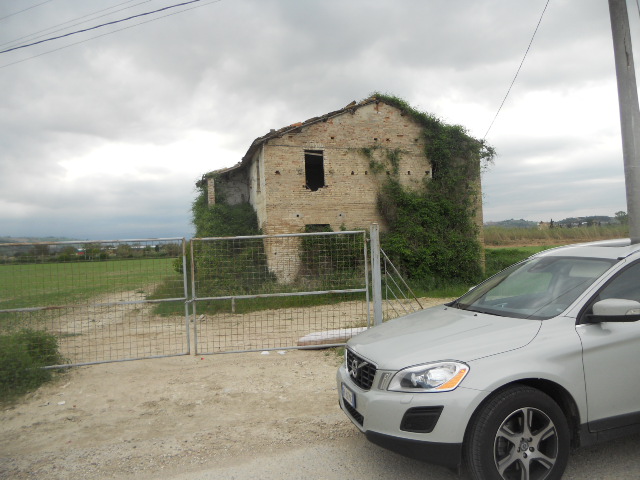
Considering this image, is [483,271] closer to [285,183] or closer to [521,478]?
[285,183]

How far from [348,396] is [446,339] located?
2.98ft

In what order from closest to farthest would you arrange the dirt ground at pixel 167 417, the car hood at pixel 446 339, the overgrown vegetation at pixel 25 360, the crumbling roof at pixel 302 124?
the car hood at pixel 446 339
the dirt ground at pixel 167 417
the overgrown vegetation at pixel 25 360
the crumbling roof at pixel 302 124

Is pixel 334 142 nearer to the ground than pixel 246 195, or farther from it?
farther from it

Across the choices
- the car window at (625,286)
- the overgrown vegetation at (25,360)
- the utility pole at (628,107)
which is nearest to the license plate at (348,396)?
the car window at (625,286)

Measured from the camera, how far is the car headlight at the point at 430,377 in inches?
116

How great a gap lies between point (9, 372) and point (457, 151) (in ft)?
53.7

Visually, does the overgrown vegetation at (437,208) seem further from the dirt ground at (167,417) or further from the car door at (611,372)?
the car door at (611,372)

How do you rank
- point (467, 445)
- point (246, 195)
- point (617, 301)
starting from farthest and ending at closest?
point (246, 195) < point (617, 301) < point (467, 445)

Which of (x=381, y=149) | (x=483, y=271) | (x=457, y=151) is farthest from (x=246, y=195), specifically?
(x=483, y=271)

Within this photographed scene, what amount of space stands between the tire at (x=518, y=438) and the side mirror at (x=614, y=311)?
69cm

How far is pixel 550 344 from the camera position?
10.1ft

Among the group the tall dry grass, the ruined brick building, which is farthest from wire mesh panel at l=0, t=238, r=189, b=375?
the tall dry grass

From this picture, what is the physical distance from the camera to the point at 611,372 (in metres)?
3.18

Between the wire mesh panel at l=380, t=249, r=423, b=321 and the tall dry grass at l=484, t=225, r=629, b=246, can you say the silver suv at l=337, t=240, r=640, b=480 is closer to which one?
the wire mesh panel at l=380, t=249, r=423, b=321
